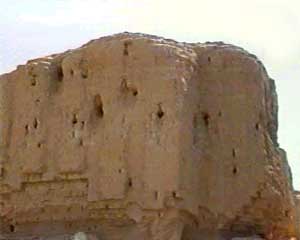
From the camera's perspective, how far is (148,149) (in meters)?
26.2

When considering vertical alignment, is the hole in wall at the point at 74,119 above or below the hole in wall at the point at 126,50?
below

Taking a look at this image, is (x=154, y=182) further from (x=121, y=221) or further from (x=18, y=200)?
(x=18, y=200)

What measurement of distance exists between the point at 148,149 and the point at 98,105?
2340 mm

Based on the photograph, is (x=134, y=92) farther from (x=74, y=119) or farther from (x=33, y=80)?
(x=33, y=80)

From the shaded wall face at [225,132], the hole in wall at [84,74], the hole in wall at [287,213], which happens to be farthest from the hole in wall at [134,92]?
the hole in wall at [287,213]

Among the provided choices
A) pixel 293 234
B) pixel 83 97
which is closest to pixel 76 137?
pixel 83 97

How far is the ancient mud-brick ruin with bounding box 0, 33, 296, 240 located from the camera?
85.9 ft

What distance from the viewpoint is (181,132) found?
85.4 ft

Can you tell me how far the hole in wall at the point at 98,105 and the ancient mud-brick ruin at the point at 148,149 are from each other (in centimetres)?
3

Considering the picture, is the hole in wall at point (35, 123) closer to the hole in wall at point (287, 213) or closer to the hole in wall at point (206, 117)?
the hole in wall at point (206, 117)

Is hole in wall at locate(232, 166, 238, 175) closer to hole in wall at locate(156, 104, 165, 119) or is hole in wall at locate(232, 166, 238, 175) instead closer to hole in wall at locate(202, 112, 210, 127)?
hole in wall at locate(202, 112, 210, 127)

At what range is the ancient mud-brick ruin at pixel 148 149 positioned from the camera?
85.9ft

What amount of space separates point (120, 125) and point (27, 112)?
3184mm

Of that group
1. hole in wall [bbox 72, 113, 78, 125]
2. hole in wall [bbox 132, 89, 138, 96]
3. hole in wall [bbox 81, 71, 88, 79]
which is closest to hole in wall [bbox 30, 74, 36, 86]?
hole in wall [bbox 81, 71, 88, 79]
